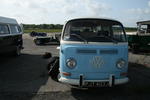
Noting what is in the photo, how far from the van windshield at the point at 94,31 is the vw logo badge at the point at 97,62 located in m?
0.53

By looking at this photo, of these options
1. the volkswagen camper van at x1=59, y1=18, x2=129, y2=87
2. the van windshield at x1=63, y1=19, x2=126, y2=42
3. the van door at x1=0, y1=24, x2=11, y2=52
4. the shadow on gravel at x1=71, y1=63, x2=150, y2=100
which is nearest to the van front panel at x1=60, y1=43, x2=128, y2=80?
the volkswagen camper van at x1=59, y1=18, x2=129, y2=87

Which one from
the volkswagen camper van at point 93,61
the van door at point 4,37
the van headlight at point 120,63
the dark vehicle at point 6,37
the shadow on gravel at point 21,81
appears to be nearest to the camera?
the volkswagen camper van at point 93,61

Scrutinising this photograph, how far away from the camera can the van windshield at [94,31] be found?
4.97m

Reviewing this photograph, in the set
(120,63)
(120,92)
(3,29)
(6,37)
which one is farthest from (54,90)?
(3,29)

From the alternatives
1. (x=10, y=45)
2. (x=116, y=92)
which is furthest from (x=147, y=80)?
(x=10, y=45)

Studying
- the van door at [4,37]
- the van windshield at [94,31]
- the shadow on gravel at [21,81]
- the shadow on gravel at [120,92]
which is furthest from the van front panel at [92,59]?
the van door at [4,37]

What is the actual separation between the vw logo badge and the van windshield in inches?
20.9

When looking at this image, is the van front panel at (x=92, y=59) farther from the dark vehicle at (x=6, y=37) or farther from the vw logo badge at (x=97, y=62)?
the dark vehicle at (x=6, y=37)

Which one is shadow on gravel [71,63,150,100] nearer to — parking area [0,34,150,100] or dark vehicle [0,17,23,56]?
parking area [0,34,150,100]

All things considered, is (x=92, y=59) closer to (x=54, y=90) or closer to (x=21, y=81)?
(x=54, y=90)

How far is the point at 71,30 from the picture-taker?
5.21 metres

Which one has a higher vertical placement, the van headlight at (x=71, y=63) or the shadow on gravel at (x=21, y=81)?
the van headlight at (x=71, y=63)

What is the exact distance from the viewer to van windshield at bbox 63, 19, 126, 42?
4970mm

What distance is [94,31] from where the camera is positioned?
215 inches
